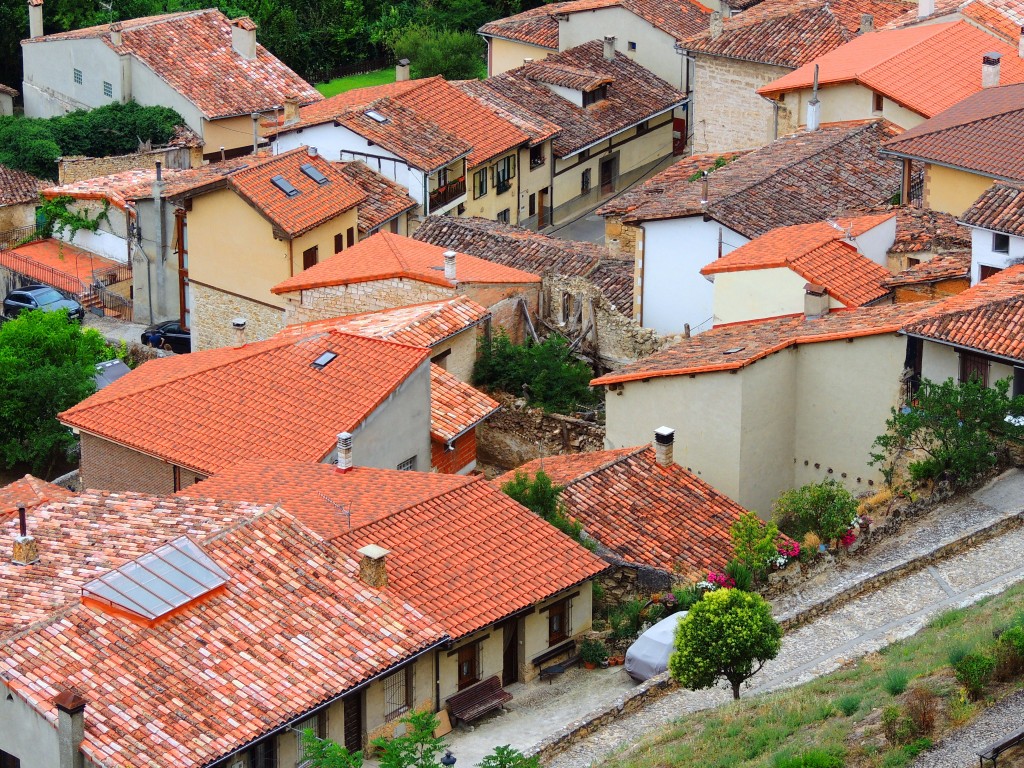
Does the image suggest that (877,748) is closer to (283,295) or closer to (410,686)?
(410,686)

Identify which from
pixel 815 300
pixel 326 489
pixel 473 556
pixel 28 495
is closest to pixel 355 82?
pixel 815 300

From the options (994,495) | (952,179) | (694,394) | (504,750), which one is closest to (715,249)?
(952,179)

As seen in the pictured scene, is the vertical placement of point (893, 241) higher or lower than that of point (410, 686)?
higher

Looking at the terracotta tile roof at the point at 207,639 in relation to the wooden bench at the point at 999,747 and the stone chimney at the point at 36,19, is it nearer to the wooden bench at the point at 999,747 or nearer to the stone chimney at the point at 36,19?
the wooden bench at the point at 999,747

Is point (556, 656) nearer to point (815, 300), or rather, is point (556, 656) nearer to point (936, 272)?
point (815, 300)

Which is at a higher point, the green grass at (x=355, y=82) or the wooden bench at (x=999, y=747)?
the wooden bench at (x=999, y=747)

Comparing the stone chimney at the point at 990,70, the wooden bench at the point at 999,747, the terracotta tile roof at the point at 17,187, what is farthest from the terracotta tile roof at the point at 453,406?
the terracotta tile roof at the point at 17,187
